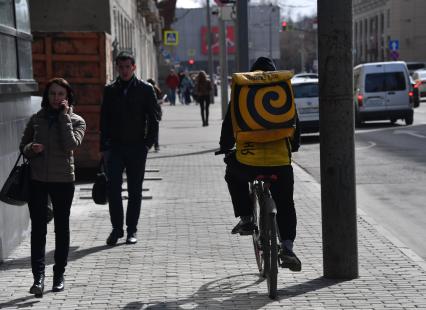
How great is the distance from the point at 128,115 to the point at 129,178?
608 mm

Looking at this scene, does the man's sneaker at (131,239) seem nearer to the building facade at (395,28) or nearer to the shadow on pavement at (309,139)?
the shadow on pavement at (309,139)

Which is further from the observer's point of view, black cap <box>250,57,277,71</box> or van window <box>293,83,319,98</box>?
van window <box>293,83,319,98</box>

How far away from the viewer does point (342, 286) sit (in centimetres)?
702

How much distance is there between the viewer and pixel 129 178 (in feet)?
30.7

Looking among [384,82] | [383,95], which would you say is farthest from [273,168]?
[384,82]

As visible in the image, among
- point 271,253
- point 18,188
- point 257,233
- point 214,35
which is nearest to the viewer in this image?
point 271,253

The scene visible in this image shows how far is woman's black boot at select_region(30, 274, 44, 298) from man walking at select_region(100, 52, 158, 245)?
2224mm

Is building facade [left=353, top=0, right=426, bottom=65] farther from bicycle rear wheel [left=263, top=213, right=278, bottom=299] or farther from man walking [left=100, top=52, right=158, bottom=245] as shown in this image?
bicycle rear wheel [left=263, top=213, right=278, bottom=299]

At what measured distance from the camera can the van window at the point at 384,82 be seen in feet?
96.4

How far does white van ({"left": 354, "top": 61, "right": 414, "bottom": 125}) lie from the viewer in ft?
95.8

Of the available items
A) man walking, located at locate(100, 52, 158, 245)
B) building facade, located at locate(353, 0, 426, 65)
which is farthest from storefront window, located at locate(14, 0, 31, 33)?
building facade, located at locate(353, 0, 426, 65)

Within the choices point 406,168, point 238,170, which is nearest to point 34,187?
point 238,170

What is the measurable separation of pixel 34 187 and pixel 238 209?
148 centimetres

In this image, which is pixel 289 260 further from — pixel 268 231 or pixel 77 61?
pixel 77 61
